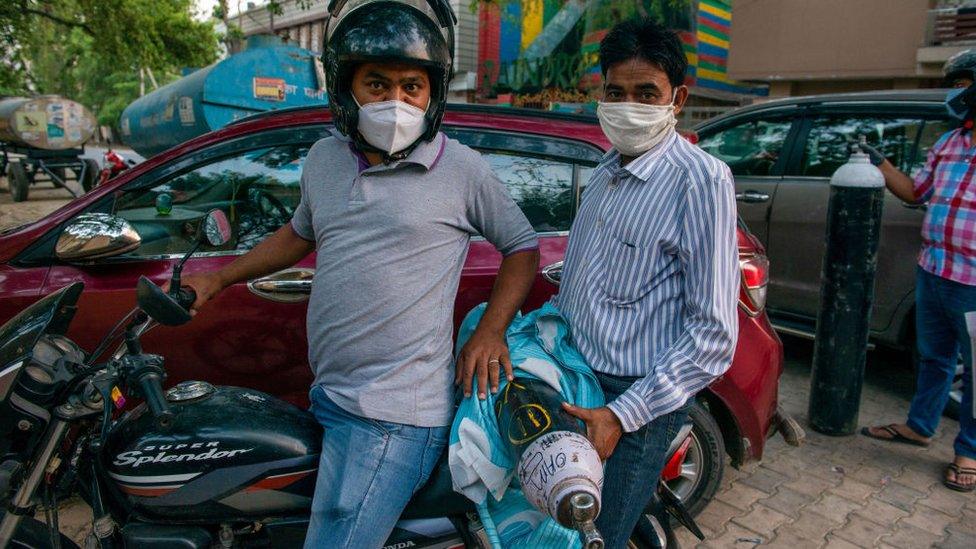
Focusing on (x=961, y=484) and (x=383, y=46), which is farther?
(x=961, y=484)

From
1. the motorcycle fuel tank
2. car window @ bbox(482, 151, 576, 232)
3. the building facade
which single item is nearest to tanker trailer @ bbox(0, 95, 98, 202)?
the building facade

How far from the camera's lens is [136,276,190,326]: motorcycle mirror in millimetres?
1559

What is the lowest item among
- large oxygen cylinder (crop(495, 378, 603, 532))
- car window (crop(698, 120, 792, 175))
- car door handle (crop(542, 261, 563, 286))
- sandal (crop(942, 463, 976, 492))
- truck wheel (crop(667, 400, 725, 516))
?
sandal (crop(942, 463, 976, 492))

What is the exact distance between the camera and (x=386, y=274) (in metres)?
1.65

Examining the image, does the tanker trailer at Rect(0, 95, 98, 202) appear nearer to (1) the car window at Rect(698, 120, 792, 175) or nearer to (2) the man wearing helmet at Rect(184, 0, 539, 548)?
(1) the car window at Rect(698, 120, 792, 175)

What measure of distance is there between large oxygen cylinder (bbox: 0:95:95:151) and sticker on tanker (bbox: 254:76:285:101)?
951 centimetres

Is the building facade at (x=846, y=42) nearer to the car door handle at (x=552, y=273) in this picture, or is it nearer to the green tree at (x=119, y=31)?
the car door handle at (x=552, y=273)

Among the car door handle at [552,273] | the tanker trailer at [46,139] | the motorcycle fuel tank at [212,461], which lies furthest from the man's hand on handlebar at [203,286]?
the tanker trailer at [46,139]

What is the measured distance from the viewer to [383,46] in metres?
1.64

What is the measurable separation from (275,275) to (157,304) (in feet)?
3.23

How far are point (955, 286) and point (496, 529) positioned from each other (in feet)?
9.39

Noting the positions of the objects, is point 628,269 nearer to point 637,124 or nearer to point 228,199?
point 637,124

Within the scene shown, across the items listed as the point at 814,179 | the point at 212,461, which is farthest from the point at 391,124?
the point at 814,179

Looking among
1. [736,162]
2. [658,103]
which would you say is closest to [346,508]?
[658,103]
